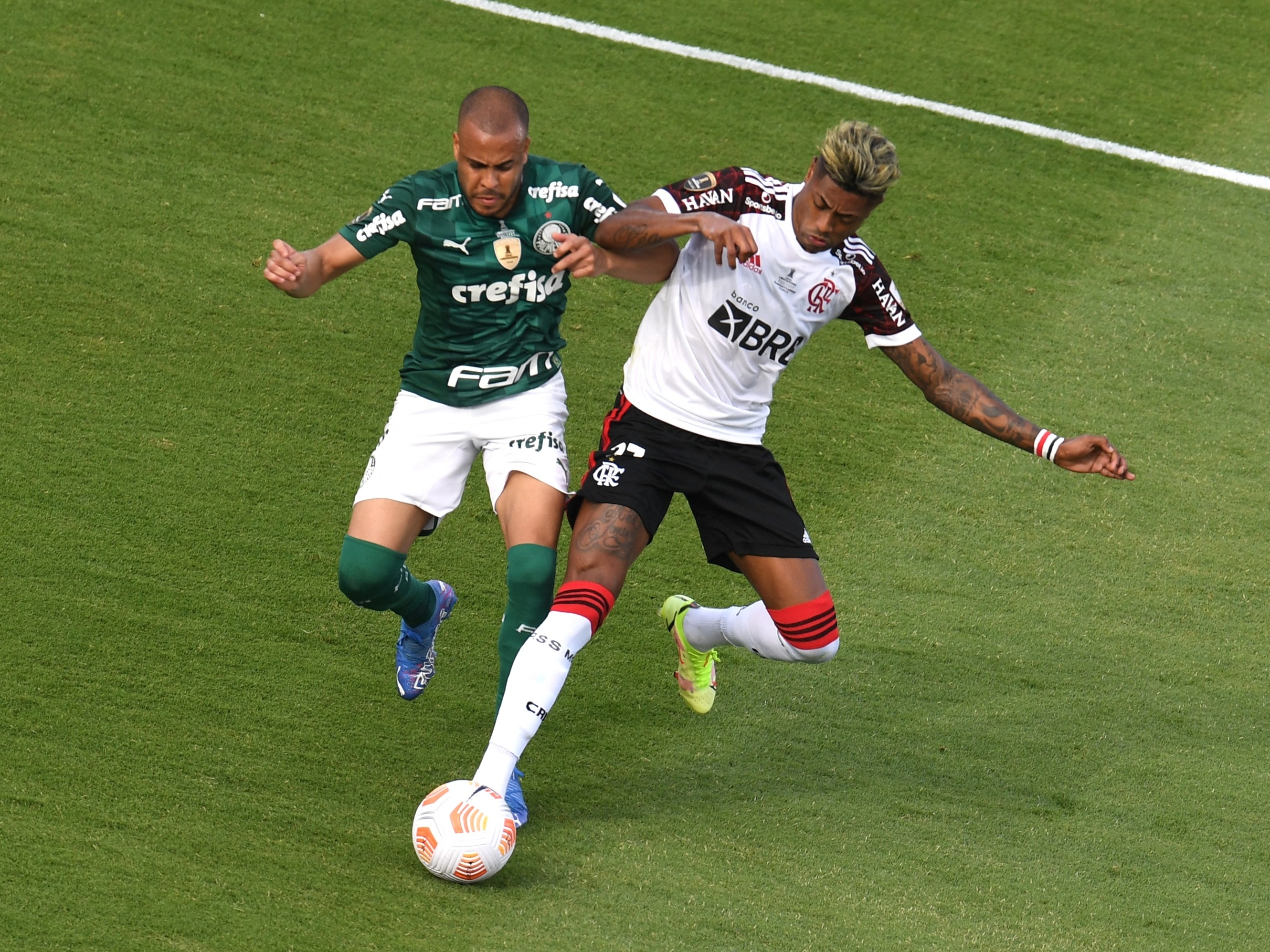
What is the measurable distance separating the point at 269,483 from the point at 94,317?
5.22ft

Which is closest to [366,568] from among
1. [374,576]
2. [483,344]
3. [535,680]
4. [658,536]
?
[374,576]

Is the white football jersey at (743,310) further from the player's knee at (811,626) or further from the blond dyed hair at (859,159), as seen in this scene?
the player's knee at (811,626)

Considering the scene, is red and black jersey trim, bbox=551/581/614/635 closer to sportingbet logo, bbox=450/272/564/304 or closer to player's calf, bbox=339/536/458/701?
player's calf, bbox=339/536/458/701

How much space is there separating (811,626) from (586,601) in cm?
91

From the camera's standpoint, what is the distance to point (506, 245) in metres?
5.30

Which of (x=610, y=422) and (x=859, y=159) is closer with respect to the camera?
(x=859, y=159)

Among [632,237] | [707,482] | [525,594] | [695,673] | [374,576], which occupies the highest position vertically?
[632,237]

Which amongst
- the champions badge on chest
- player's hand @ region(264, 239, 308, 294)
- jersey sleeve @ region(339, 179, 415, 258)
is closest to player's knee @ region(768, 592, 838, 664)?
the champions badge on chest

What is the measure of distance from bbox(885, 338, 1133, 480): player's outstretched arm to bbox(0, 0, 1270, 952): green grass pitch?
1.25 meters

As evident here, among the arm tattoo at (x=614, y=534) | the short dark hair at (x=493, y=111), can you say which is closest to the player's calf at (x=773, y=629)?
the arm tattoo at (x=614, y=534)

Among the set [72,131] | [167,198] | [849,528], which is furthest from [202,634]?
[72,131]

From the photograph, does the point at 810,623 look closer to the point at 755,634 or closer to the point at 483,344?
the point at 755,634

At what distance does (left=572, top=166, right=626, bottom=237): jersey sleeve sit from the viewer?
538cm

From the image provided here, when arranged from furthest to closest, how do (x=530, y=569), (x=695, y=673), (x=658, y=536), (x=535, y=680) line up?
(x=658, y=536) → (x=695, y=673) → (x=530, y=569) → (x=535, y=680)
